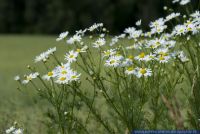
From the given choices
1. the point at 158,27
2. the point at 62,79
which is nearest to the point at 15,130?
the point at 62,79

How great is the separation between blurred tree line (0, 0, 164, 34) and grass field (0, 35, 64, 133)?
13013mm

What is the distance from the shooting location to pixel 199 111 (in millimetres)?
2898

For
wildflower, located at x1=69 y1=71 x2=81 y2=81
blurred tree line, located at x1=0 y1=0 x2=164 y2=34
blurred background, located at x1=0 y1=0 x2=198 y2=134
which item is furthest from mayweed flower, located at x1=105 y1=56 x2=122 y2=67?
blurred tree line, located at x1=0 y1=0 x2=164 y2=34

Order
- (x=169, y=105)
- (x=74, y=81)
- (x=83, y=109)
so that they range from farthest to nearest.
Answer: (x=83, y=109) < (x=169, y=105) < (x=74, y=81)

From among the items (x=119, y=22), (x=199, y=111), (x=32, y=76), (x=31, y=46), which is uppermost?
(x=119, y=22)

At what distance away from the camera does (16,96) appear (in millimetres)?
5562

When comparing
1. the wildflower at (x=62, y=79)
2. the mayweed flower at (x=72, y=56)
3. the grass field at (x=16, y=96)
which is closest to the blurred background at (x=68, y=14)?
the grass field at (x=16, y=96)

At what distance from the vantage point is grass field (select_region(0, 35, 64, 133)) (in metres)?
3.74

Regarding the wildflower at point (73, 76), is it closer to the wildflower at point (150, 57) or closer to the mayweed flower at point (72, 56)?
the mayweed flower at point (72, 56)

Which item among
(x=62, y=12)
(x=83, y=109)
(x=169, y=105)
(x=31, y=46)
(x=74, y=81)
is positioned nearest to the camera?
(x=74, y=81)

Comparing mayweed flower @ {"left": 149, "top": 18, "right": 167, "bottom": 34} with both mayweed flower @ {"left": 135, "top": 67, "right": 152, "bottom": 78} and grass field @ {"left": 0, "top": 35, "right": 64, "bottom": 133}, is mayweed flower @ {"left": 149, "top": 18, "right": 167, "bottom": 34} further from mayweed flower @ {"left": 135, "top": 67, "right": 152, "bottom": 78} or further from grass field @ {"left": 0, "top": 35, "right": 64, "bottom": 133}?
grass field @ {"left": 0, "top": 35, "right": 64, "bottom": 133}

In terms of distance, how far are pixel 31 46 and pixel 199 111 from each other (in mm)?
13146

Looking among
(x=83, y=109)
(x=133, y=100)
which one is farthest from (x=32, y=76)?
(x=83, y=109)

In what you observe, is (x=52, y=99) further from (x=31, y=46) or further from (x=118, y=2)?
(x=118, y=2)
